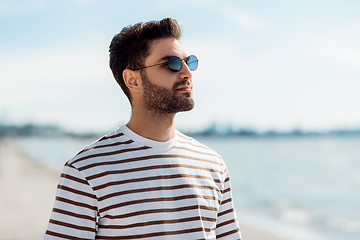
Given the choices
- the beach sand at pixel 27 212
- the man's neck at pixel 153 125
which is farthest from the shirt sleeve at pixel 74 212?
the beach sand at pixel 27 212

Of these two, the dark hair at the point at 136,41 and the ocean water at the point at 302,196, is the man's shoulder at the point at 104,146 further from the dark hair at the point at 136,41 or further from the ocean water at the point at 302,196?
the ocean water at the point at 302,196

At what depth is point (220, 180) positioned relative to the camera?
1.94 metres

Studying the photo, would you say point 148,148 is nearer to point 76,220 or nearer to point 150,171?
point 150,171

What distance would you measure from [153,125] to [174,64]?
31cm

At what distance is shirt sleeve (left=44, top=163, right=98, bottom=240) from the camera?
5.21ft

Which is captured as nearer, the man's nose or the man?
the man

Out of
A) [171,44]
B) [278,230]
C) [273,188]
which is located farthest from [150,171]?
[273,188]

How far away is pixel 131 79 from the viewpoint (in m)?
1.99

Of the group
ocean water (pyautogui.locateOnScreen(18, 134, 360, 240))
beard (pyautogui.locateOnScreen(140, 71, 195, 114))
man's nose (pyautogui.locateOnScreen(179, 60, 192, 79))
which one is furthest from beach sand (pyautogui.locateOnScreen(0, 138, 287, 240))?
man's nose (pyautogui.locateOnScreen(179, 60, 192, 79))

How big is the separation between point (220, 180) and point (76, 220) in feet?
2.35

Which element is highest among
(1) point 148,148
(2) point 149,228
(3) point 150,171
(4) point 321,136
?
(4) point 321,136

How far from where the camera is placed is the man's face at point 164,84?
1.87 meters

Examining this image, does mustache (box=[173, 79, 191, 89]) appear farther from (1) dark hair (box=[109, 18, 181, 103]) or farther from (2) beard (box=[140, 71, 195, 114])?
(1) dark hair (box=[109, 18, 181, 103])

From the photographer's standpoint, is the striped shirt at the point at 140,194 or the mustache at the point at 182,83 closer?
the striped shirt at the point at 140,194
